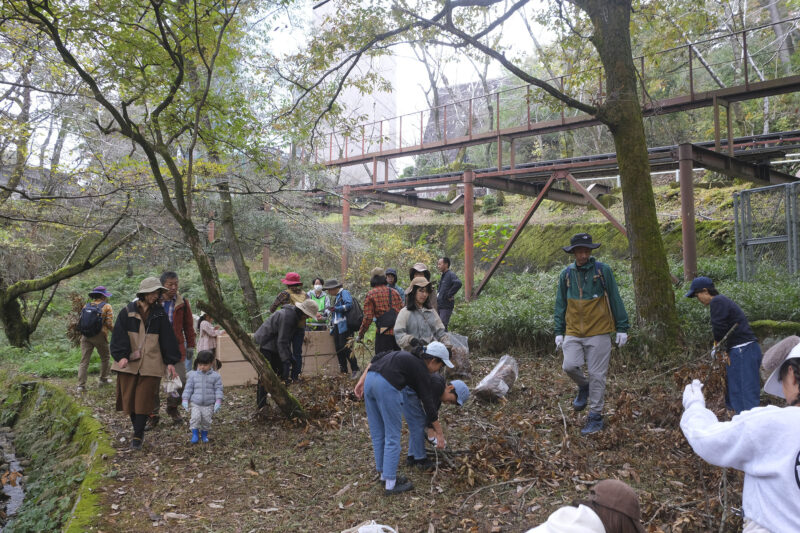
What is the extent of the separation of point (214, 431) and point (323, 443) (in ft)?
5.26

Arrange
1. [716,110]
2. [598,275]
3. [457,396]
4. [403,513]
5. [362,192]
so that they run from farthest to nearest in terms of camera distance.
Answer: [362,192] → [716,110] → [598,275] → [457,396] → [403,513]

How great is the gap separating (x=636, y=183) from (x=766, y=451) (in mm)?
6917

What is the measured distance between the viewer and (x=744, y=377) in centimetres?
535

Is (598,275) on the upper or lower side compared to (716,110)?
lower

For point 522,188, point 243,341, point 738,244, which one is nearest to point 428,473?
point 243,341

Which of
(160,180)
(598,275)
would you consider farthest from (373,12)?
(598,275)

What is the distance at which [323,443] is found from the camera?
21.1 ft

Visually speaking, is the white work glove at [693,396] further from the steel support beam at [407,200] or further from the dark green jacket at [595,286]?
the steel support beam at [407,200]

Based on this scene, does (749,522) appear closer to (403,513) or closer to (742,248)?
(403,513)

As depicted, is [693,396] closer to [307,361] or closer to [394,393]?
[394,393]

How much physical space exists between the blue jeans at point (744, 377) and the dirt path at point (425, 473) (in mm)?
264

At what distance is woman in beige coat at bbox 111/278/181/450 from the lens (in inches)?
Result: 244

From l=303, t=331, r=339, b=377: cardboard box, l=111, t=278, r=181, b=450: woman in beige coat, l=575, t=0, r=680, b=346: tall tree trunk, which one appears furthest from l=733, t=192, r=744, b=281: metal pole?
l=111, t=278, r=181, b=450: woman in beige coat

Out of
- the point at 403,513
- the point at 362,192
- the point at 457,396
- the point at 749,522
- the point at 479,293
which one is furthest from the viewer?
the point at 362,192
